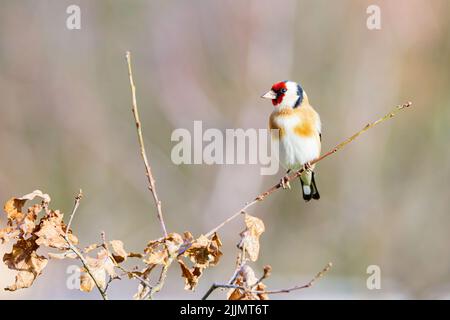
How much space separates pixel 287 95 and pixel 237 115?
363cm

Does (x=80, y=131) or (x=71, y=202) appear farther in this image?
(x=80, y=131)

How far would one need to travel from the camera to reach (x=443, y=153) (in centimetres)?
749

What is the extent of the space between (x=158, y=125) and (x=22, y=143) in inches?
51.8

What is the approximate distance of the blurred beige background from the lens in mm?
6891

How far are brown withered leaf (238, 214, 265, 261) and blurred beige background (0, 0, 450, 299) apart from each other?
4.49 m

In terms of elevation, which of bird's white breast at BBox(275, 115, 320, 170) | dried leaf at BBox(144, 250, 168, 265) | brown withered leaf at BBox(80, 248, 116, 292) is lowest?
brown withered leaf at BBox(80, 248, 116, 292)

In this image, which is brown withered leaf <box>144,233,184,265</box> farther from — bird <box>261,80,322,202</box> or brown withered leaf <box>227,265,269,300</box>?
bird <box>261,80,322,202</box>

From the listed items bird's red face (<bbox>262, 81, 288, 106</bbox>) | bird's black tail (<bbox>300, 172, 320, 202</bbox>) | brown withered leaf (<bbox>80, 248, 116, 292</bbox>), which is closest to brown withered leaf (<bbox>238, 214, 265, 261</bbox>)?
brown withered leaf (<bbox>80, 248, 116, 292</bbox>)

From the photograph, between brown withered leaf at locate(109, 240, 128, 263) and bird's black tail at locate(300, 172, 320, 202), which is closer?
brown withered leaf at locate(109, 240, 128, 263)

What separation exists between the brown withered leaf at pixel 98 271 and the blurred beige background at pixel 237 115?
462 centimetres

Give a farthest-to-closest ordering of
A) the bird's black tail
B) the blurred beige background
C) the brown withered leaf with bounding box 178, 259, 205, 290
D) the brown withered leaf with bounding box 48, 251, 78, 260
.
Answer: the blurred beige background
the bird's black tail
the brown withered leaf with bounding box 178, 259, 205, 290
the brown withered leaf with bounding box 48, 251, 78, 260

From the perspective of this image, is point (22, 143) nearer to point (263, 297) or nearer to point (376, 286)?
point (376, 286)

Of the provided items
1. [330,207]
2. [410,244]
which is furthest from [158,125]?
[410,244]

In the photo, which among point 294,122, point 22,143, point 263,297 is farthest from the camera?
point 22,143
